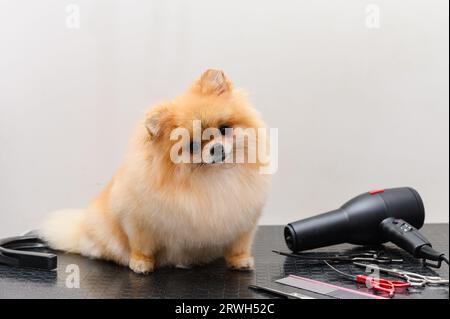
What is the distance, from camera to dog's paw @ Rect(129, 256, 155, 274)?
131 cm

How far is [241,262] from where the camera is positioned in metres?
1.33

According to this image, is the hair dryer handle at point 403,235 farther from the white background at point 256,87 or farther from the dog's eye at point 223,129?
the white background at point 256,87

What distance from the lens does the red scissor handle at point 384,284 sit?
42.9 inches

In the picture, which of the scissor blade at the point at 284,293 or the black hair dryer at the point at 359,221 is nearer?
the scissor blade at the point at 284,293

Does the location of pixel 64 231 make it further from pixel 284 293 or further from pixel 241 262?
pixel 284 293

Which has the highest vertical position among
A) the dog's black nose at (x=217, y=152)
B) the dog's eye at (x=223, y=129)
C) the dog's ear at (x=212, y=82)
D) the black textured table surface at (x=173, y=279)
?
the dog's ear at (x=212, y=82)

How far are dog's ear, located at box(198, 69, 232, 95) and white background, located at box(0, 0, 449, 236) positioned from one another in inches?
25.1

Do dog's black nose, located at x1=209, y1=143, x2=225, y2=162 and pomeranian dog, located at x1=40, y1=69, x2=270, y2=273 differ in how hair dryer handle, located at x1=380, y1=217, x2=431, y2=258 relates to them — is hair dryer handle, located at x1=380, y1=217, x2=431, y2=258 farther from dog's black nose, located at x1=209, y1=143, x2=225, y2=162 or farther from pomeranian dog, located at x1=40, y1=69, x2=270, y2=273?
dog's black nose, located at x1=209, y1=143, x2=225, y2=162

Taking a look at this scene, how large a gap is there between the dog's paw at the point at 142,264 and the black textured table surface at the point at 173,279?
18mm

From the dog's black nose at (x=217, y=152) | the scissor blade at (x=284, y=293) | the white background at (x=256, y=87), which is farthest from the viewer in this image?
the white background at (x=256, y=87)

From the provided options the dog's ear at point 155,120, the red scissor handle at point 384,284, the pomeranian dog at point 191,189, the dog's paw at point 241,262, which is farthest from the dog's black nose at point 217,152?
the red scissor handle at point 384,284

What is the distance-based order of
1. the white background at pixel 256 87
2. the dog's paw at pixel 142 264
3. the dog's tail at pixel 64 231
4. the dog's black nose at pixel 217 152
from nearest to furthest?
the dog's black nose at pixel 217 152
the dog's paw at pixel 142 264
the dog's tail at pixel 64 231
the white background at pixel 256 87
